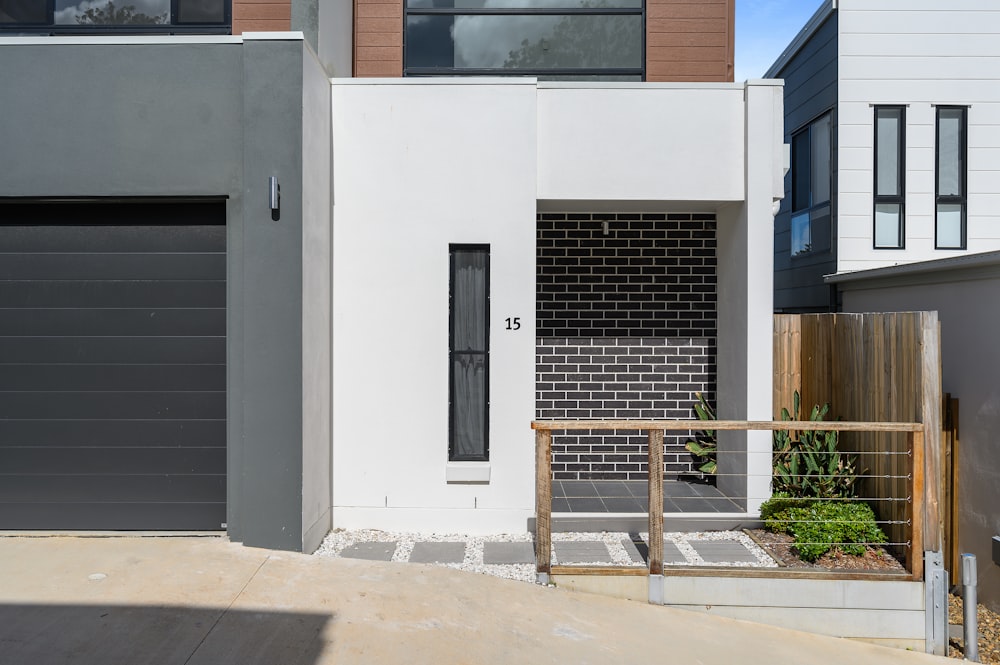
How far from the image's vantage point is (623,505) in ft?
19.0

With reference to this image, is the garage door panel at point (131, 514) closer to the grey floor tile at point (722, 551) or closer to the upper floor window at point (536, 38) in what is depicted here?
the grey floor tile at point (722, 551)

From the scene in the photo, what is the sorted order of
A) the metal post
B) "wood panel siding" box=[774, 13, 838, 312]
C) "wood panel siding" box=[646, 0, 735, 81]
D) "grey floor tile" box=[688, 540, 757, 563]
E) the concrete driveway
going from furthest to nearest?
"wood panel siding" box=[774, 13, 838, 312], "wood panel siding" box=[646, 0, 735, 81], "grey floor tile" box=[688, 540, 757, 563], the metal post, the concrete driveway

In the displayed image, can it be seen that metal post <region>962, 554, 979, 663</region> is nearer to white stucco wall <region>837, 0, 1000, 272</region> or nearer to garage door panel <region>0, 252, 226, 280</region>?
garage door panel <region>0, 252, 226, 280</region>

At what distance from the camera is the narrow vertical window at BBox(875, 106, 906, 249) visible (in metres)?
9.26

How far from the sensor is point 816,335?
20.8ft

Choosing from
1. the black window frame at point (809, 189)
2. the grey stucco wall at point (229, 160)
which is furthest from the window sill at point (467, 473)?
the black window frame at point (809, 189)

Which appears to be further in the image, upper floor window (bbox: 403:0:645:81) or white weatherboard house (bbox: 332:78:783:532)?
upper floor window (bbox: 403:0:645:81)

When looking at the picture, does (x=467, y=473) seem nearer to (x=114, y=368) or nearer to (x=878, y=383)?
(x=114, y=368)

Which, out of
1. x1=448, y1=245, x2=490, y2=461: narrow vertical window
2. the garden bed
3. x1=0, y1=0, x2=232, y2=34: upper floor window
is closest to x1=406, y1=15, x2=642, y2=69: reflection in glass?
x1=0, y1=0, x2=232, y2=34: upper floor window

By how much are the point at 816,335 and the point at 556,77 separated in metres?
3.41

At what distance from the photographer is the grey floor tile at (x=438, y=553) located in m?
4.98

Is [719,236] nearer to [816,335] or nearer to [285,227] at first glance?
[816,335]

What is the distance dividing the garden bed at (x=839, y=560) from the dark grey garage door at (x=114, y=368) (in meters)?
4.01

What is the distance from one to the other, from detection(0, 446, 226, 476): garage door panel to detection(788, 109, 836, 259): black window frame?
326 inches
